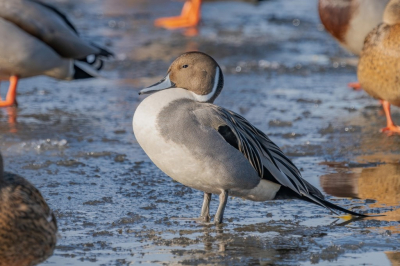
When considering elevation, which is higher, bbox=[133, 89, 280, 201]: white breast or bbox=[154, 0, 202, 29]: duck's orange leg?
bbox=[133, 89, 280, 201]: white breast

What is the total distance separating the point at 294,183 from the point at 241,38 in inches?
261

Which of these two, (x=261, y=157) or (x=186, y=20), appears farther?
(x=186, y=20)

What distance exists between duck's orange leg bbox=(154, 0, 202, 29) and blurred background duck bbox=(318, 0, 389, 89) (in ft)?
12.3

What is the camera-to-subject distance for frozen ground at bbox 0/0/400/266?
3.79 m

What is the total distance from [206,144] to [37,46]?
11.0ft

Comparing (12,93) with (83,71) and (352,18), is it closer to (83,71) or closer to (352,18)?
(83,71)

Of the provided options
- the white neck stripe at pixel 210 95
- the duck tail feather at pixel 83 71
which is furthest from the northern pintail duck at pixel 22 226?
the duck tail feather at pixel 83 71

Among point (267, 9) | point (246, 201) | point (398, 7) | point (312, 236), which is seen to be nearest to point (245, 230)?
point (312, 236)

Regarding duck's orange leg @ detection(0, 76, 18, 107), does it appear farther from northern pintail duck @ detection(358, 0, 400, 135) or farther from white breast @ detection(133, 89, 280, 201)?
white breast @ detection(133, 89, 280, 201)

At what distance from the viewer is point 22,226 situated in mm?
3182

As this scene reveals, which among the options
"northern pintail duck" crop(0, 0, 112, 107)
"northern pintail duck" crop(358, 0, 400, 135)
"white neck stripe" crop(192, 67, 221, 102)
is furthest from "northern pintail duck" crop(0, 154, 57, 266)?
"northern pintail duck" crop(0, 0, 112, 107)

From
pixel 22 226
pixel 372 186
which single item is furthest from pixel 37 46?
pixel 22 226

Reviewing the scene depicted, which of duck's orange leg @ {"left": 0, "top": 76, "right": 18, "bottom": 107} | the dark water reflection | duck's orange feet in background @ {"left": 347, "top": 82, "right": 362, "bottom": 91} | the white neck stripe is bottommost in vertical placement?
duck's orange leg @ {"left": 0, "top": 76, "right": 18, "bottom": 107}

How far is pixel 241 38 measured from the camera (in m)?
10.7
